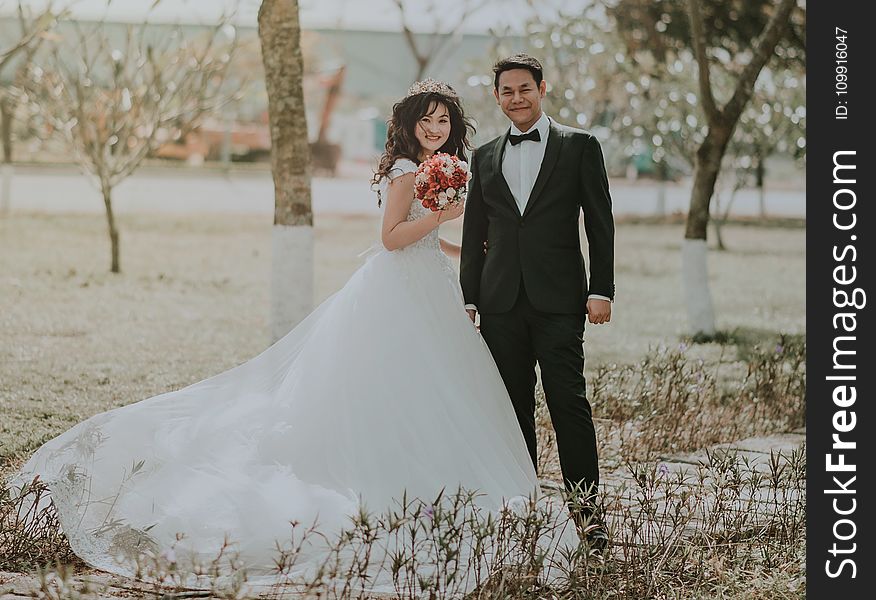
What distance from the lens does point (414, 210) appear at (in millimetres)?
4855

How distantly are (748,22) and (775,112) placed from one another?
495 centimetres

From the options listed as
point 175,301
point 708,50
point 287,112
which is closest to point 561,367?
point 287,112

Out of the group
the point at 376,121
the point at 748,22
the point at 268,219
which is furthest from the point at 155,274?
the point at 376,121

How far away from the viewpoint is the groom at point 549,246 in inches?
178

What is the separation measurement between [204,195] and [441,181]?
879 inches

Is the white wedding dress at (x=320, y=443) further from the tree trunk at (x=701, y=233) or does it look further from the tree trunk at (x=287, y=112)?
the tree trunk at (x=701, y=233)

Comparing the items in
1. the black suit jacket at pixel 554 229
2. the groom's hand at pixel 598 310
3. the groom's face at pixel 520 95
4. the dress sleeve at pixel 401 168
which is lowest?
the groom's hand at pixel 598 310

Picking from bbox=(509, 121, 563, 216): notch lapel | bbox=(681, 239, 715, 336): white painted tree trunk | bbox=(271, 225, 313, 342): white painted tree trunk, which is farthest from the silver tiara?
bbox=(681, 239, 715, 336): white painted tree trunk

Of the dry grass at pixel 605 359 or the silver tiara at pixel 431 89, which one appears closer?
the dry grass at pixel 605 359

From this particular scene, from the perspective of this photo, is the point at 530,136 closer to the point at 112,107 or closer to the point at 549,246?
the point at 549,246

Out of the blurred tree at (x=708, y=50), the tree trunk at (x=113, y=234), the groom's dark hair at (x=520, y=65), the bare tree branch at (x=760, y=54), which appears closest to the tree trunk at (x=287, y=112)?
the groom's dark hair at (x=520, y=65)

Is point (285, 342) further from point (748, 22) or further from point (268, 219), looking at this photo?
point (268, 219)

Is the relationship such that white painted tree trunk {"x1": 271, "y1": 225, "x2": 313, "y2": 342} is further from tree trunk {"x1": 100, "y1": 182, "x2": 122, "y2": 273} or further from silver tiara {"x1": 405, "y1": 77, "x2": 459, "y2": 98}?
A: tree trunk {"x1": 100, "y1": 182, "x2": 122, "y2": 273}

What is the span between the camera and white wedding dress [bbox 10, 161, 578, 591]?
4258mm
